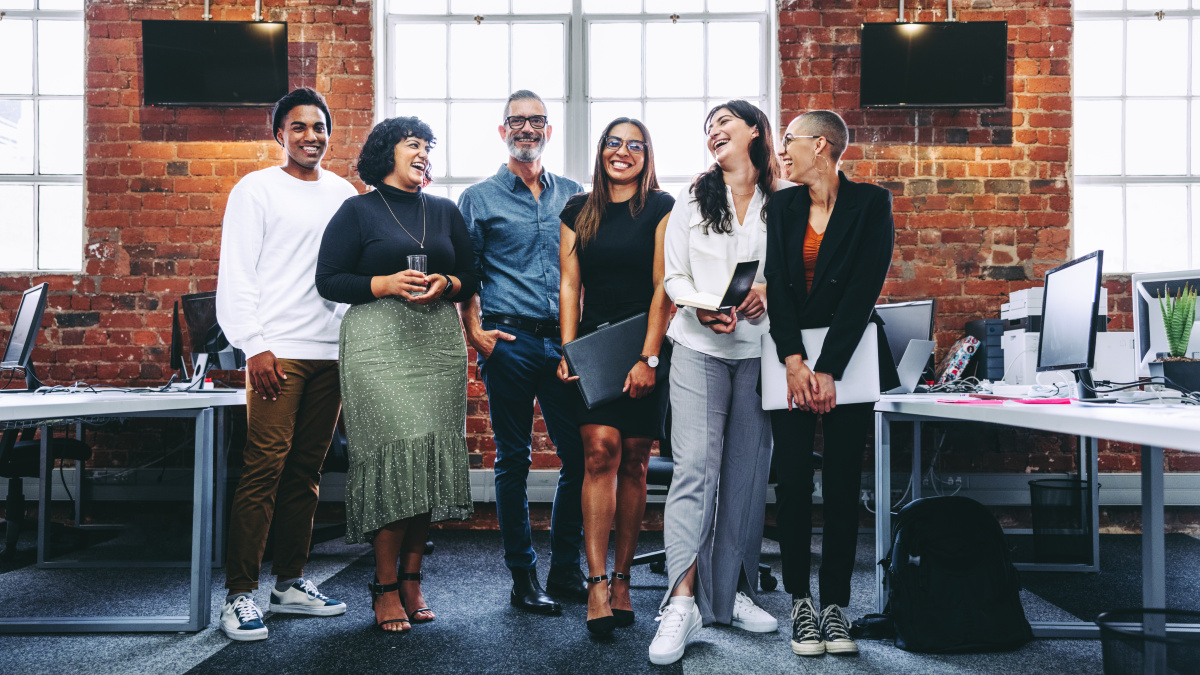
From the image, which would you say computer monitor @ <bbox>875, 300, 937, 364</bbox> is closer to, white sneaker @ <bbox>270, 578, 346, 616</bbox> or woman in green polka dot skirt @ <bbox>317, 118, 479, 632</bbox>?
woman in green polka dot skirt @ <bbox>317, 118, 479, 632</bbox>

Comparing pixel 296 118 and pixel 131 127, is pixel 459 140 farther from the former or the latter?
pixel 296 118

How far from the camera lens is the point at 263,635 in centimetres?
221

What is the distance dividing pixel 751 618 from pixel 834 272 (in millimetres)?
1054

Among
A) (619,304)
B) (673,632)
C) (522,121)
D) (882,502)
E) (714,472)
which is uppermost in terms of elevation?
(522,121)

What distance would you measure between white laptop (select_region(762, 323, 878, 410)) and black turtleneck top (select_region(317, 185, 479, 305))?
0.92 m

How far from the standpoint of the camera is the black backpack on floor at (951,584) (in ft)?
7.00

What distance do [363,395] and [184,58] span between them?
300cm

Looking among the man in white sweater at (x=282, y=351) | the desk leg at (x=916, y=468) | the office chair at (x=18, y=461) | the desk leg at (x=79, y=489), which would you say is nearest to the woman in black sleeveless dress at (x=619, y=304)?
the man in white sweater at (x=282, y=351)

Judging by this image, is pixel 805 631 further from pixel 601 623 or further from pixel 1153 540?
pixel 1153 540

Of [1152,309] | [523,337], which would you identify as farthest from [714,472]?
[1152,309]


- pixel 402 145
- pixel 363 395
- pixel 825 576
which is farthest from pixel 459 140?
pixel 825 576

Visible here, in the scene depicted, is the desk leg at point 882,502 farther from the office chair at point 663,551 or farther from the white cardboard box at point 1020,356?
the white cardboard box at point 1020,356

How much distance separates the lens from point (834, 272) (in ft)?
6.59

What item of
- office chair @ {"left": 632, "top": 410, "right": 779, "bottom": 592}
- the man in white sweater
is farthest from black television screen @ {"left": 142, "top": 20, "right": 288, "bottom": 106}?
office chair @ {"left": 632, "top": 410, "right": 779, "bottom": 592}
